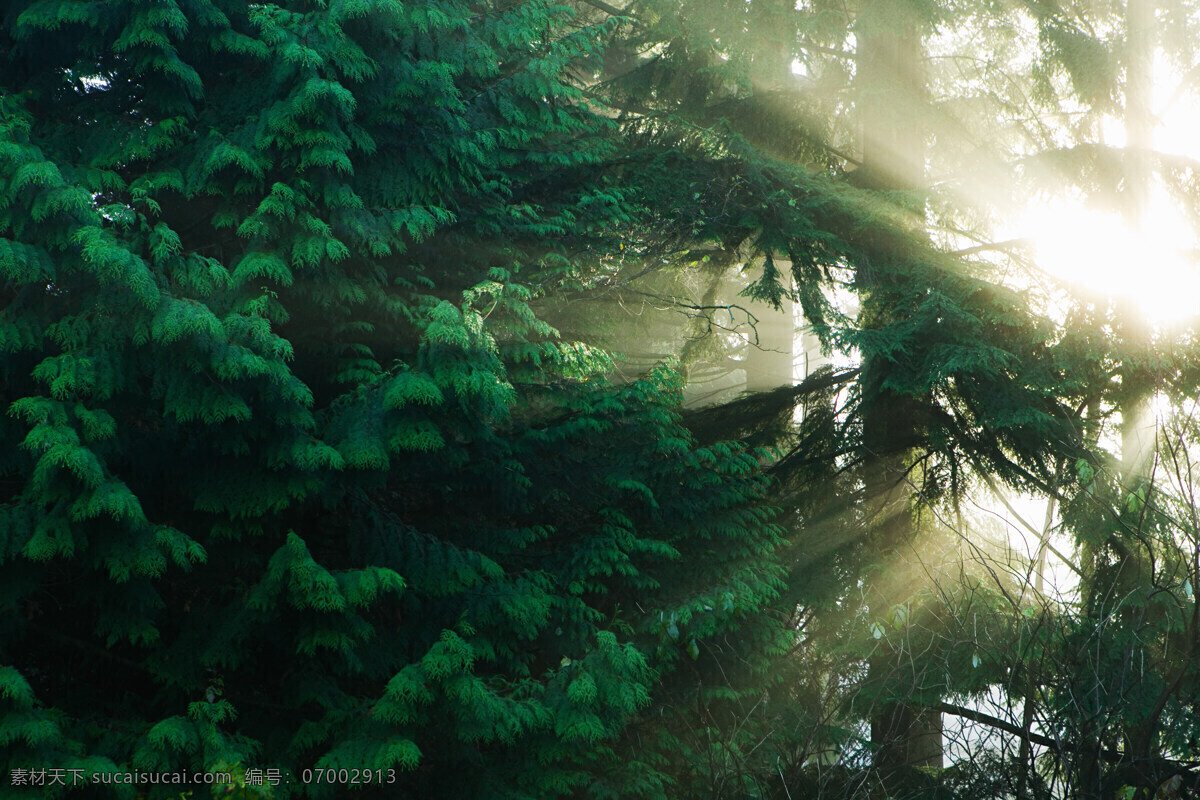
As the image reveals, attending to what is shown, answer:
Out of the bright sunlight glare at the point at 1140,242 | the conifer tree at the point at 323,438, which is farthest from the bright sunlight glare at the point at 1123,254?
the conifer tree at the point at 323,438

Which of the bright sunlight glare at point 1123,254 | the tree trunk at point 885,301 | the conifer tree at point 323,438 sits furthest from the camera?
the tree trunk at point 885,301

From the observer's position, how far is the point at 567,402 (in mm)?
7688

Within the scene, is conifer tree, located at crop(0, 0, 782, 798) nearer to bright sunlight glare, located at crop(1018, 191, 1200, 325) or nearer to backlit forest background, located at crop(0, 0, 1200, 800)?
backlit forest background, located at crop(0, 0, 1200, 800)

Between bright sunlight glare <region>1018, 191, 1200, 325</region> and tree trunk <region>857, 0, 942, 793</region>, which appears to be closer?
bright sunlight glare <region>1018, 191, 1200, 325</region>

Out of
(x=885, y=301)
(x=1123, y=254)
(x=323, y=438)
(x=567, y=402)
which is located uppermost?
(x=1123, y=254)

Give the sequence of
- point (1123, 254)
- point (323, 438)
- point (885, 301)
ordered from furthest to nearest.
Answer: point (885, 301), point (1123, 254), point (323, 438)

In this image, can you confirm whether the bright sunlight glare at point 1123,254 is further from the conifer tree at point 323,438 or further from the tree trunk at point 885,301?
the conifer tree at point 323,438

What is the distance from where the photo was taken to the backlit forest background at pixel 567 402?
5.27 m

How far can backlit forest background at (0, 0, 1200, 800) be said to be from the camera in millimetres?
5270

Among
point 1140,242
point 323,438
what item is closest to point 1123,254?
point 1140,242

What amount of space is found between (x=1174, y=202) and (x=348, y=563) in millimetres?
7515

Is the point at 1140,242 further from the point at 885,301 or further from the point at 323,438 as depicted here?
the point at 323,438

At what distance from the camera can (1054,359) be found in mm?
7184

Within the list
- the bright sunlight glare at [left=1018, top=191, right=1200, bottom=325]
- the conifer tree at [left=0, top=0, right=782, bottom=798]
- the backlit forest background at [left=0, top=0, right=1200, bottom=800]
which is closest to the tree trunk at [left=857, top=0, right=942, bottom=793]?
the backlit forest background at [left=0, top=0, right=1200, bottom=800]
